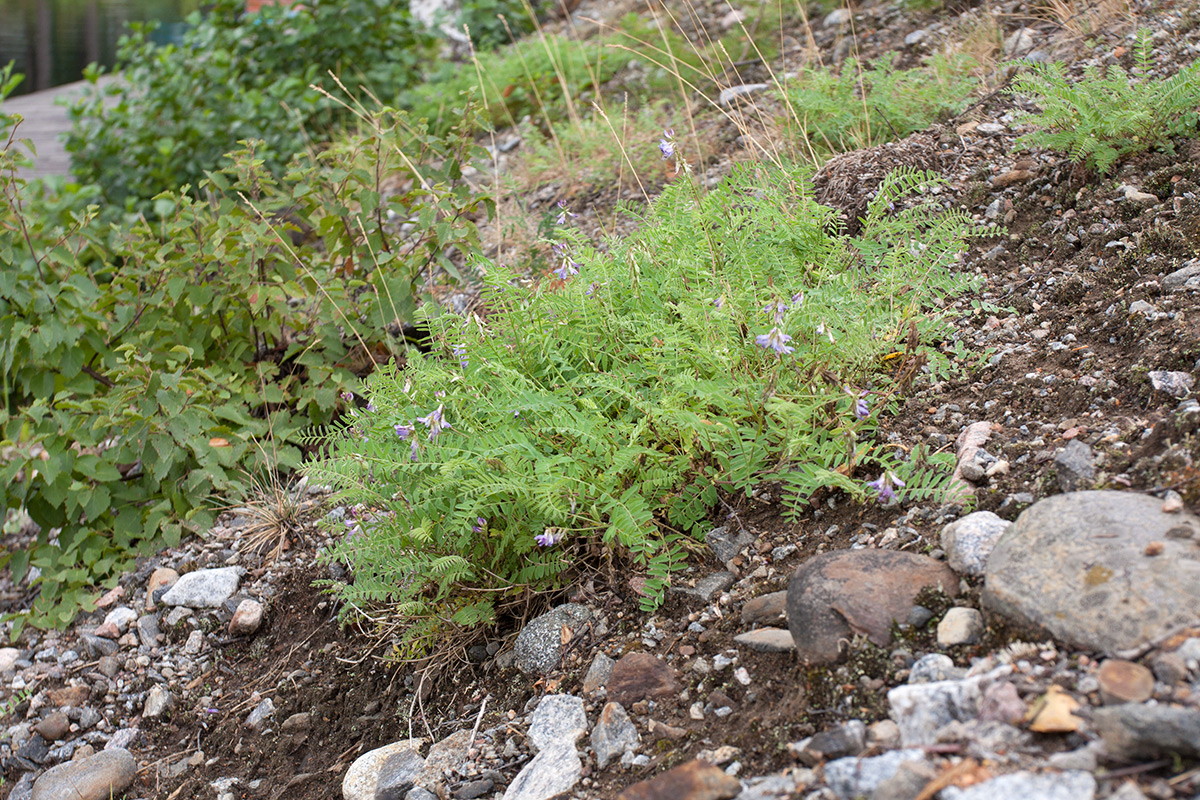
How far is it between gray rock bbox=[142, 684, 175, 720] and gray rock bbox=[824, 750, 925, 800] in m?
2.19

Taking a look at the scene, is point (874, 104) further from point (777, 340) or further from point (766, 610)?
point (766, 610)

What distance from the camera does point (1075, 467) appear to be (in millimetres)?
1892

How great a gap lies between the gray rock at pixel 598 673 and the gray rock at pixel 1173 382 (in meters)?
1.40

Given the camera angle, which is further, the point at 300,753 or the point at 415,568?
the point at 300,753

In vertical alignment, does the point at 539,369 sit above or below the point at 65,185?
below

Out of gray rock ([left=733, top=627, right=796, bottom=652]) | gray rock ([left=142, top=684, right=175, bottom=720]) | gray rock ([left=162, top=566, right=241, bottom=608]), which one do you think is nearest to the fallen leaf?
gray rock ([left=733, top=627, right=796, bottom=652])

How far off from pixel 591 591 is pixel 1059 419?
1220 millimetres

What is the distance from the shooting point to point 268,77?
6746 millimetres

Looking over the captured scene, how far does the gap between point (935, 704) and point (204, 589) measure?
101 inches

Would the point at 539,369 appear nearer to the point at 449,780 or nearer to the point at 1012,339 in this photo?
the point at 449,780

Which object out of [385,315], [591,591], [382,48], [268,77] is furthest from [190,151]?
[591,591]

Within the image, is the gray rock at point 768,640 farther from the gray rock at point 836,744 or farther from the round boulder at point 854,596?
the gray rock at point 836,744

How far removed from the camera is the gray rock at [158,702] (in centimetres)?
280

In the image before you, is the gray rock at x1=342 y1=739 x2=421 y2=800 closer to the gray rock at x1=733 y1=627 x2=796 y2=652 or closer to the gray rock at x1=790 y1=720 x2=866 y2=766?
the gray rock at x1=733 y1=627 x2=796 y2=652
